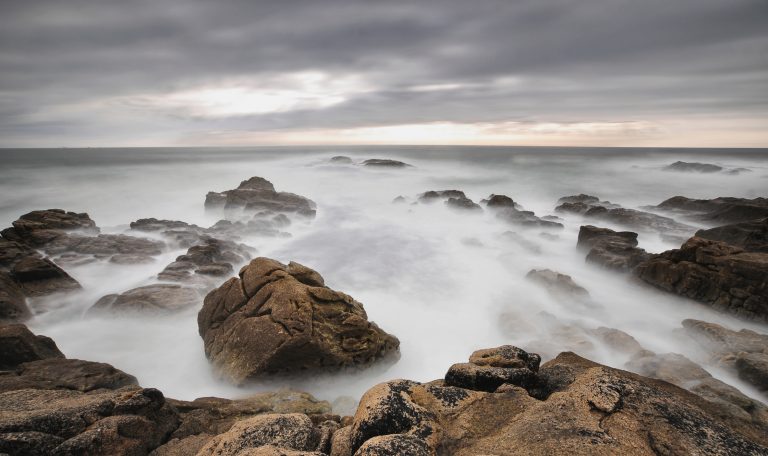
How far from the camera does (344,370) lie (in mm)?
7961

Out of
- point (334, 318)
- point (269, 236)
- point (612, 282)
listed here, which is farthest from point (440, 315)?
point (269, 236)

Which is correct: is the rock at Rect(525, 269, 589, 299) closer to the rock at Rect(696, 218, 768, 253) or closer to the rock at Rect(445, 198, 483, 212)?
the rock at Rect(696, 218, 768, 253)

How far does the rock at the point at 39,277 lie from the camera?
36.4 ft

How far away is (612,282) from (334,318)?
37.9 ft

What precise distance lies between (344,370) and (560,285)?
881cm

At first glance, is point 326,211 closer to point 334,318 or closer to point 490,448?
point 334,318

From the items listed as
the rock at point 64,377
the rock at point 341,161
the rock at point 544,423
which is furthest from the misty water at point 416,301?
the rock at point 341,161

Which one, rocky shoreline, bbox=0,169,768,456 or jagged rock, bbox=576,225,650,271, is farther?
jagged rock, bbox=576,225,650,271

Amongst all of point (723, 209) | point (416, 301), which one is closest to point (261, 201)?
point (416, 301)

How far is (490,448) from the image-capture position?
134 inches

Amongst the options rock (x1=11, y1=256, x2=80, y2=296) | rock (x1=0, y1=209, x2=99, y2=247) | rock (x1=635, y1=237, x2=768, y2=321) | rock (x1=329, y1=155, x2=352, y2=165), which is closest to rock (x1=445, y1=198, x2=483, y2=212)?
rock (x1=635, y1=237, x2=768, y2=321)

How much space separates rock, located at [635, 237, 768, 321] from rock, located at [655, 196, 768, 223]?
945cm

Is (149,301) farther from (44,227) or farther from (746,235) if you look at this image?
(746,235)

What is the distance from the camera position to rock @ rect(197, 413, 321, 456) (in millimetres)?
3588
